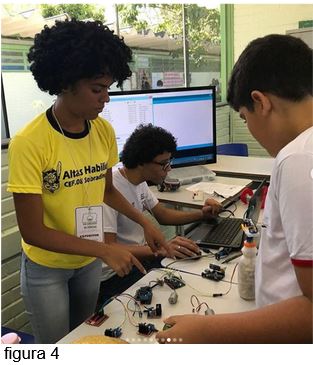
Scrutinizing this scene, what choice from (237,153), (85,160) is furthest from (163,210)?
(237,153)

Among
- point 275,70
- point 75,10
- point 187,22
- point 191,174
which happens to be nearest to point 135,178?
point 191,174

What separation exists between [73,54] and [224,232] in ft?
3.41

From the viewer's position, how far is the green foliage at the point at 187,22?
316 cm

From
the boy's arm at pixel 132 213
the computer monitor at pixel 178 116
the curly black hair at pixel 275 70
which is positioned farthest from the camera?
the computer monitor at pixel 178 116

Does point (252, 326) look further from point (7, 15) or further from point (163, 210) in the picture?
point (7, 15)

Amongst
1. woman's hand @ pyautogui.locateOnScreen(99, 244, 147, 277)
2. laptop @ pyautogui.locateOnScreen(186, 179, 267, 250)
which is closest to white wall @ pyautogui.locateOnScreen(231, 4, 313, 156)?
laptop @ pyautogui.locateOnScreen(186, 179, 267, 250)

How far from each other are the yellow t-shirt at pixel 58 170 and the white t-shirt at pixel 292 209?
0.68 metres

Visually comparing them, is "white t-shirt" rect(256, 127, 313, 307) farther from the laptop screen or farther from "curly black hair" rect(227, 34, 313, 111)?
the laptop screen

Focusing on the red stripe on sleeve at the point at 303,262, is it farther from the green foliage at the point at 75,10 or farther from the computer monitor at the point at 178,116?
the green foliage at the point at 75,10

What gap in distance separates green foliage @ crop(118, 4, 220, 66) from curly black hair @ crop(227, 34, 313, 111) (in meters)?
2.38

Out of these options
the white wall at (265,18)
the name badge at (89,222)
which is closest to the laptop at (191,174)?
the name badge at (89,222)

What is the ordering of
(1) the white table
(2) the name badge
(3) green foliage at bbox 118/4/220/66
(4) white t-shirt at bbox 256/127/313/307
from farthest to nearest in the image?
(3) green foliage at bbox 118/4/220/66 < (2) the name badge < (1) the white table < (4) white t-shirt at bbox 256/127/313/307

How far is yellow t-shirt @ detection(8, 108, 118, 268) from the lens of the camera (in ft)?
3.68

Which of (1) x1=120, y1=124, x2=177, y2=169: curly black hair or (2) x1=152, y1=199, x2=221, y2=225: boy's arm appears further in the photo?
(2) x1=152, y1=199, x2=221, y2=225: boy's arm
